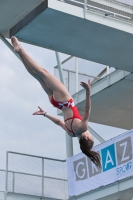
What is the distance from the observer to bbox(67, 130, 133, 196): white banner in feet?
56.6

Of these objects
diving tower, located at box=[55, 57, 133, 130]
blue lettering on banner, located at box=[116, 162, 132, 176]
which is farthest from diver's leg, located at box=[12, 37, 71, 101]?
diving tower, located at box=[55, 57, 133, 130]

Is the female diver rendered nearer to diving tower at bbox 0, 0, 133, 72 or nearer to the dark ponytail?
the dark ponytail

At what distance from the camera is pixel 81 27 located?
17438 mm

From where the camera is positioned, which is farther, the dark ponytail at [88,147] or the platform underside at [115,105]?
the platform underside at [115,105]

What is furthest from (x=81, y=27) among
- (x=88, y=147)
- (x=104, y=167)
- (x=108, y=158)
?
(x=88, y=147)

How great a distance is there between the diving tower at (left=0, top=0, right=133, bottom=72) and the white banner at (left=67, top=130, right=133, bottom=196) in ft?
9.47

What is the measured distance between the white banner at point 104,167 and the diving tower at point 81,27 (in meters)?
2.89

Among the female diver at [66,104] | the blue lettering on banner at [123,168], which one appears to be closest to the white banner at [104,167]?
the blue lettering on banner at [123,168]

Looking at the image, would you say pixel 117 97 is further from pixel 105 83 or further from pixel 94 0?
pixel 94 0

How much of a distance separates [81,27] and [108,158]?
12.5ft

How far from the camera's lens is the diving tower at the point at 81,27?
16859 mm

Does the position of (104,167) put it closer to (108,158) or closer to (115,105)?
(108,158)

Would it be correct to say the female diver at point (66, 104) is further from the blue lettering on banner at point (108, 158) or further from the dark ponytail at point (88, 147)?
the blue lettering on banner at point (108, 158)

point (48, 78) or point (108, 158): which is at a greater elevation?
point (108, 158)
